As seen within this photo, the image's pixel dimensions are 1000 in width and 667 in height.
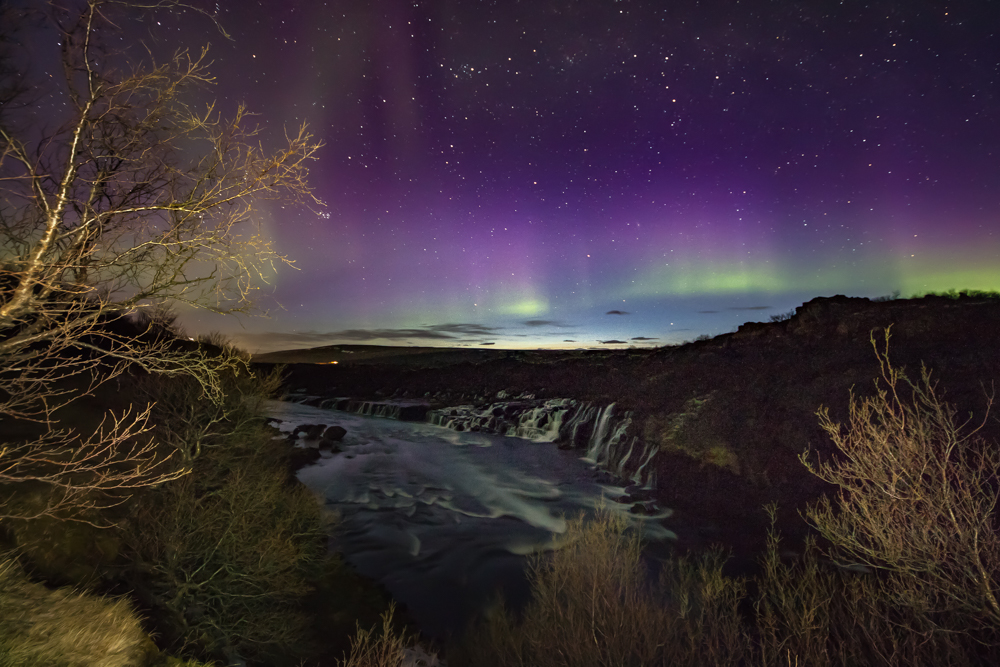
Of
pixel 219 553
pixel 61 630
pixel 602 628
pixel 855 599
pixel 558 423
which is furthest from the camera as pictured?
pixel 558 423

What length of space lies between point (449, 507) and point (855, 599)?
3434 cm

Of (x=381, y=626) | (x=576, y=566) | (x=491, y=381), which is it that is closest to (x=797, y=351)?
(x=576, y=566)

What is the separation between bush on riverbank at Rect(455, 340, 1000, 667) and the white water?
19.8 feet

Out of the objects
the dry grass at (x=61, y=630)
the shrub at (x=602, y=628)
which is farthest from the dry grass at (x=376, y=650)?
the dry grass at (x=61, y=630)

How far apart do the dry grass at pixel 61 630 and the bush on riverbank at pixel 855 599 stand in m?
14.4

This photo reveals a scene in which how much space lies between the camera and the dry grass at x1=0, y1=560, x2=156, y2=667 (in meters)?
6.64

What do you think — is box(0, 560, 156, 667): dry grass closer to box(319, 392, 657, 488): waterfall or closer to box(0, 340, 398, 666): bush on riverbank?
box(0, 340, 398, 666): bush on riverbank

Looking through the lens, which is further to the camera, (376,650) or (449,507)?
(449,507)

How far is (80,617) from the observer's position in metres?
8.27

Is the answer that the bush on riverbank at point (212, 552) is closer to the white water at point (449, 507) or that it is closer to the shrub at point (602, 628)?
the white water at point (449, 507)

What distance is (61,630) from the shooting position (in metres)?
7.44

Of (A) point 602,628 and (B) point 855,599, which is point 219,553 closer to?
(A) point 602,628

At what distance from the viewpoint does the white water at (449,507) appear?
28516 millimetres

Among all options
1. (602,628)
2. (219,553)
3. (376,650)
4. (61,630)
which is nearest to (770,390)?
(602,628)
